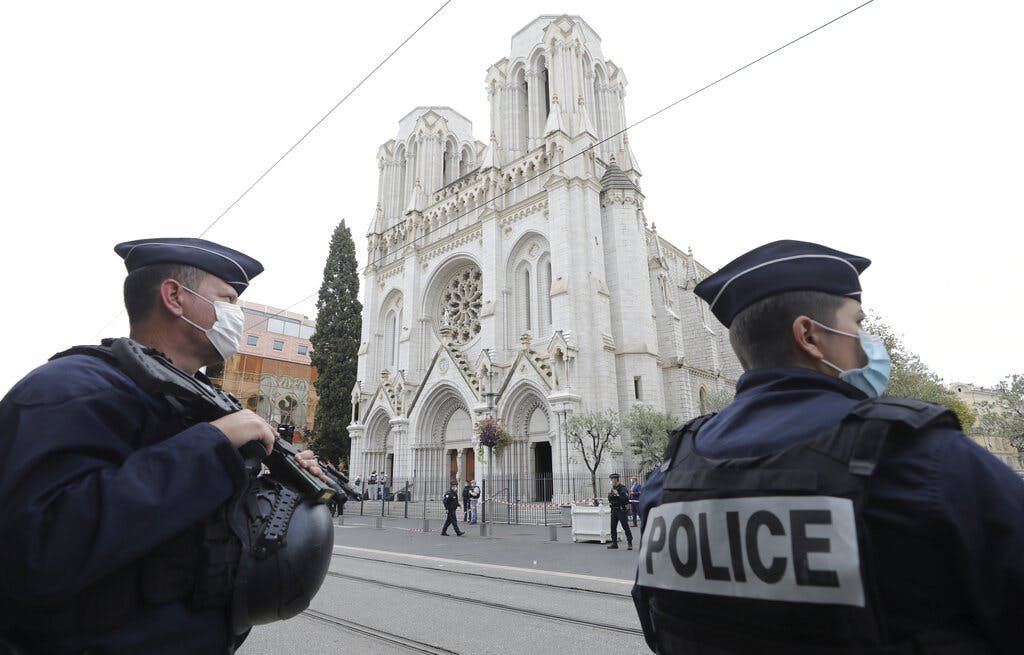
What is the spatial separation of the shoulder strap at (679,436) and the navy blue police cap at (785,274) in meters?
0.39

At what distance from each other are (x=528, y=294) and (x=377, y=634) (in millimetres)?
23920

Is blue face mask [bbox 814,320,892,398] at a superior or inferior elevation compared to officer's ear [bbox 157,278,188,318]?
inferior

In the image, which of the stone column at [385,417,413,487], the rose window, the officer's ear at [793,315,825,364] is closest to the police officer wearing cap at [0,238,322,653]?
the officer's ear at [793,315,825,364]

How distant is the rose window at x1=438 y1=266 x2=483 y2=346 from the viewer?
3111 cm

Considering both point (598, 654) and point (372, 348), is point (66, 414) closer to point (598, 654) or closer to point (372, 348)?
point (598, 654)

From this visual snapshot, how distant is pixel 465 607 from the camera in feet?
19.4

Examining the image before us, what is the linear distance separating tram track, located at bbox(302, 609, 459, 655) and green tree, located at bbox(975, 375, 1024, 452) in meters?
29.4

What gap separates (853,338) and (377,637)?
4.79 m

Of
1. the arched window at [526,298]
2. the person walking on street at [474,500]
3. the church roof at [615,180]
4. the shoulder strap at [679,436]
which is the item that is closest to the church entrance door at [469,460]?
the person walking on street at [474,500]

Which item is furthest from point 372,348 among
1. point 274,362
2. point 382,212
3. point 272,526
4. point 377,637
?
point 272,526

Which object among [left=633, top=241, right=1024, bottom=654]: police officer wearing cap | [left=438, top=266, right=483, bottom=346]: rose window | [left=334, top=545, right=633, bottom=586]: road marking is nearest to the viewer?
Answer: [left=633, top=241, right=1024, bottom=654]: police officer wearing cap

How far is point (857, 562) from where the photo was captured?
116cm

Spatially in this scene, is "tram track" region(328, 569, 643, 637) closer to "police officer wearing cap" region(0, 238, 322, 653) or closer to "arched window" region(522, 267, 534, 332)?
"police officer wearing cap" region(0, 238, 322, 653)

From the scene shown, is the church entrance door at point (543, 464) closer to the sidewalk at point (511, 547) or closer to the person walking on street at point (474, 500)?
the person walking on street at point (474, 500)
